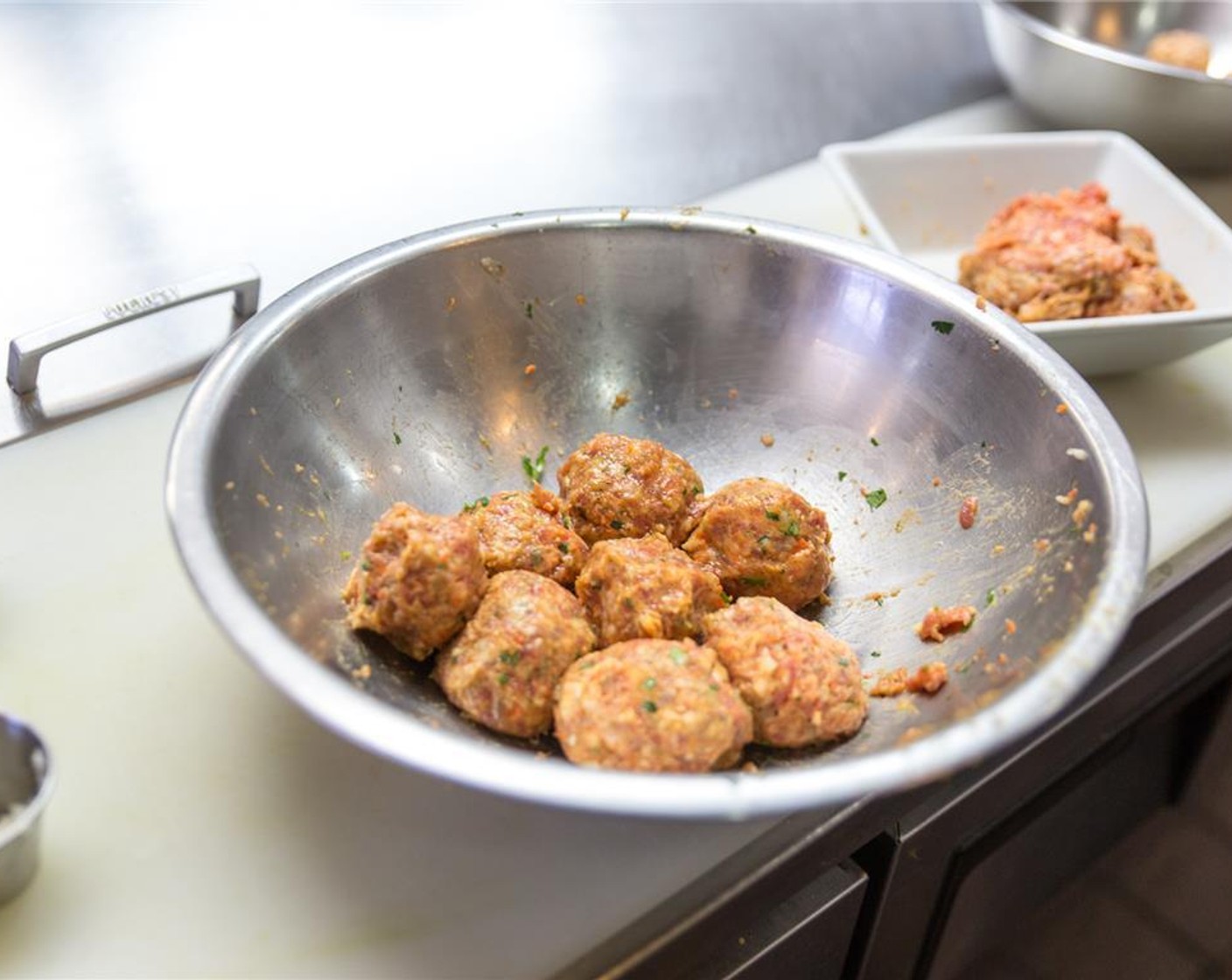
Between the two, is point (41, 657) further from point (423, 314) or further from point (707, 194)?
point (707, 194)

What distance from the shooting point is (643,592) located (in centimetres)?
104

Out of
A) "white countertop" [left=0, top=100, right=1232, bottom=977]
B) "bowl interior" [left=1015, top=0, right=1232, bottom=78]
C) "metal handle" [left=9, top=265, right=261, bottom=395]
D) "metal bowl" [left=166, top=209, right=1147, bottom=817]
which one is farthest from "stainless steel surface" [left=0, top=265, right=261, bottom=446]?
"bowl interior" [left=1015, top=0, right=1232, bottom=78]

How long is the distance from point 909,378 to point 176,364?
2.89ft

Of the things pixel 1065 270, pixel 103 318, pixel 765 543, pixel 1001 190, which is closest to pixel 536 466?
pixel 765 543

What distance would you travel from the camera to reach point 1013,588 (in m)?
1.10

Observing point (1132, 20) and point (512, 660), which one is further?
point (1132, 20)

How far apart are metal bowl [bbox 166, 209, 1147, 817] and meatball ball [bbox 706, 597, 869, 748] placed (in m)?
0.03

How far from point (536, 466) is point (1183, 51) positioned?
155 cm

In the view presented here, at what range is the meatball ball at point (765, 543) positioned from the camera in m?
1.12

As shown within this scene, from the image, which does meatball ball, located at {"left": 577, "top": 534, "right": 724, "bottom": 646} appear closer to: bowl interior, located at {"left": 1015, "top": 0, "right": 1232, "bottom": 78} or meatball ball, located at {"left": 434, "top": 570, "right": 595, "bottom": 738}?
meatball ball, located at {"left": 434, "top": 570, "right": 595, "bottom": 738}

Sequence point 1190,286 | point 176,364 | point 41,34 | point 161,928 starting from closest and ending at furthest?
point 161,928 < point 176,364 < point 1190,286 < point 41,34

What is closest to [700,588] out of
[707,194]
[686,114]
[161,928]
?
[161,928]

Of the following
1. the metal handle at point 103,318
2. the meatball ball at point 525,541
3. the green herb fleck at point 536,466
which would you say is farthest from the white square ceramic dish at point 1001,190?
the metal handle at point 103,318

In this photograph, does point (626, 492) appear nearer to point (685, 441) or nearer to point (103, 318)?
point (685, 441)
